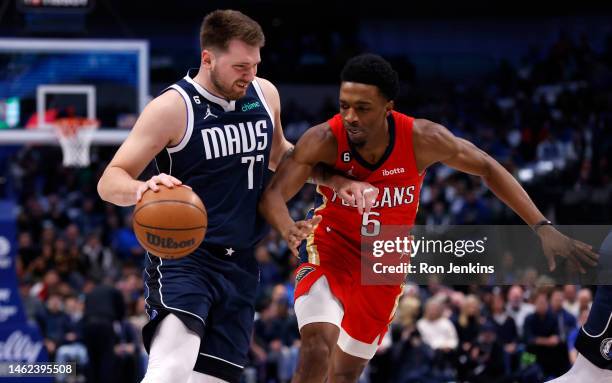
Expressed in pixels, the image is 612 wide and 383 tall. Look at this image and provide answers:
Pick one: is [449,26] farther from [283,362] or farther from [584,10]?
[283,362]

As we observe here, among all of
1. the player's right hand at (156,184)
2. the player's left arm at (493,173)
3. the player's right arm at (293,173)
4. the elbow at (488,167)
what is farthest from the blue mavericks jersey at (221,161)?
the elbow at (488,167)

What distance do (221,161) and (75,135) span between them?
26.6 feet

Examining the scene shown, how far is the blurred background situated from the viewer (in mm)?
11695

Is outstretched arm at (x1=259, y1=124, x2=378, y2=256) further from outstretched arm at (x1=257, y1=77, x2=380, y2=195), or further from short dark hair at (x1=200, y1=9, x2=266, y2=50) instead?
short dark hair at (x1=200, y1=9, x2=266, y2=50)

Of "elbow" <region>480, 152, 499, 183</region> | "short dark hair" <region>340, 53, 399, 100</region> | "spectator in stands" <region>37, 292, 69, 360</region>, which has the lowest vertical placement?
"spectator in stands" <region>37, 292, 69, 360</region>

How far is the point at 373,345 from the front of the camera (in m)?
5.85

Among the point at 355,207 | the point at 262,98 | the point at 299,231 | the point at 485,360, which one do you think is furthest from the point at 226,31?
the point at 485,360

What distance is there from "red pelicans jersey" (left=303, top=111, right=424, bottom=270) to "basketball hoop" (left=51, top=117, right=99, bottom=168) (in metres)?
7.32

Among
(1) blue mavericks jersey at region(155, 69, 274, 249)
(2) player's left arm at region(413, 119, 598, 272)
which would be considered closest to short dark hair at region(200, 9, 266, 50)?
(1) blue mavericks jersey at region(155, 69, 274, 249)

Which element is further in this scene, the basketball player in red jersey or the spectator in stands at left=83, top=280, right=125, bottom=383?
the spectator in stands at left=83, top=280, right=125, bottom=383

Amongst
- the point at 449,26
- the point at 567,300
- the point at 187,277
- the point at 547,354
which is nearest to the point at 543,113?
the point at 449,26

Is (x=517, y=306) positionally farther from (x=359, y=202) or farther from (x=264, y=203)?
(x=264, y=203)

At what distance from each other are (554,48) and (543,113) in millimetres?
2803

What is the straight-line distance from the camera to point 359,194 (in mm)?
5145
